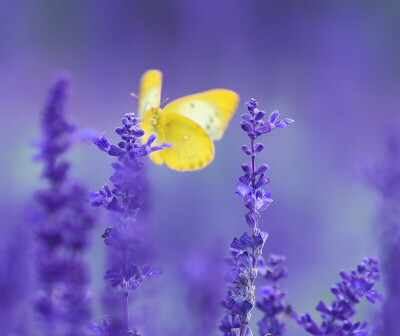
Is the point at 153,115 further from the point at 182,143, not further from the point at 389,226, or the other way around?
the point at 389,226

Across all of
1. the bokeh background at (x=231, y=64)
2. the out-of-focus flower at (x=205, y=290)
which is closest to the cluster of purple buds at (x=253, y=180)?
the out-of-focus flower at (x=205, y=290)

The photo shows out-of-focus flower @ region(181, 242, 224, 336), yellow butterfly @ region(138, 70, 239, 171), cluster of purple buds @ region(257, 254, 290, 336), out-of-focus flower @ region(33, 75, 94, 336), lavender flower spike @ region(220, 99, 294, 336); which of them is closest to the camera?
lavender flower spike @ region(220, 99, 294, 336)

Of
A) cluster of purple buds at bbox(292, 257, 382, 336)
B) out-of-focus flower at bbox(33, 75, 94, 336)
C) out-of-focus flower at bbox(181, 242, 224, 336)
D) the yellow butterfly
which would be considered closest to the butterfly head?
the yellow butterfly

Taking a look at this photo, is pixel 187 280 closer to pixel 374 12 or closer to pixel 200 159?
pixel 200 159

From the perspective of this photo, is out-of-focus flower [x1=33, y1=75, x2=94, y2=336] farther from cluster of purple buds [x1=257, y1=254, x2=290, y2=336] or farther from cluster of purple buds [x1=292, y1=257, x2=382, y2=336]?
cluster of purple buds [x1=292, y1=257, x2=382, y2=336]

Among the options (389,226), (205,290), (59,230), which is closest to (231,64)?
(205,290)

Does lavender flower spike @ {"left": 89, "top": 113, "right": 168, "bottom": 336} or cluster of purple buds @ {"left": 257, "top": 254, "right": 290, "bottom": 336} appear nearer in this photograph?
lavender flower spike @ {"left": 89, "top": 113, "right": 168, "bottom": 336}

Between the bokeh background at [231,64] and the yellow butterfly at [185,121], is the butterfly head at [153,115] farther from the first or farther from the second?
the bokeh background at [231,64]
